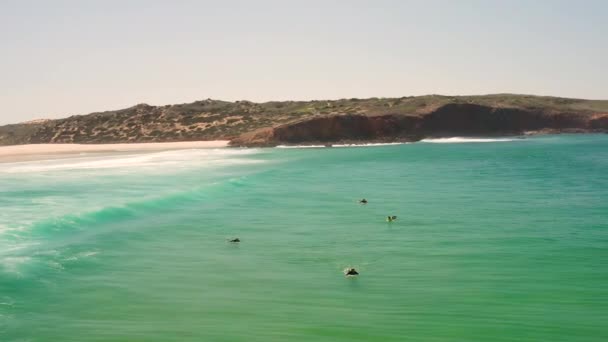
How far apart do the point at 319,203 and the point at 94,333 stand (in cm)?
1983

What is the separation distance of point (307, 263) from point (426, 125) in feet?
273

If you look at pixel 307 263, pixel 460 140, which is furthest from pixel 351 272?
pixel 460 140

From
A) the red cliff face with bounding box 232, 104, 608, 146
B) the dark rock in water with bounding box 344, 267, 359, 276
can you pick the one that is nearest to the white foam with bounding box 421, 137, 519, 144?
the red cliff face with bounding box 232, 104, 608, 146

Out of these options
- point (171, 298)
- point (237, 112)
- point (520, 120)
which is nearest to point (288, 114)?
point (237, 112)

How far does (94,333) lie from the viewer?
12.8 metres

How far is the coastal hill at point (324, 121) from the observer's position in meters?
94.1

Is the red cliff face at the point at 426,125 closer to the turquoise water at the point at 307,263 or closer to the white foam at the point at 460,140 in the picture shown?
the white foam at the point at 460,140

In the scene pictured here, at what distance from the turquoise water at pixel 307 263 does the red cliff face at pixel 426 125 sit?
53.9 m

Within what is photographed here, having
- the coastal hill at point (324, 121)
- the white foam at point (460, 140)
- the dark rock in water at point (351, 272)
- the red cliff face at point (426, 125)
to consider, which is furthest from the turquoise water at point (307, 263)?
the coastal hill at point (324, 121)

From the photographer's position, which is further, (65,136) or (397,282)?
(65,136)

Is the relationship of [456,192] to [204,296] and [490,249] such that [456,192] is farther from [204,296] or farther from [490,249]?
[204,296]

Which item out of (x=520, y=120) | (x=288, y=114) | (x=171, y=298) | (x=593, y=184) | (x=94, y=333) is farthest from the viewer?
(x=288, y=114)

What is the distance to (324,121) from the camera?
92.9 metres

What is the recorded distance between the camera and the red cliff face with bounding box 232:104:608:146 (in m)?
93.1
